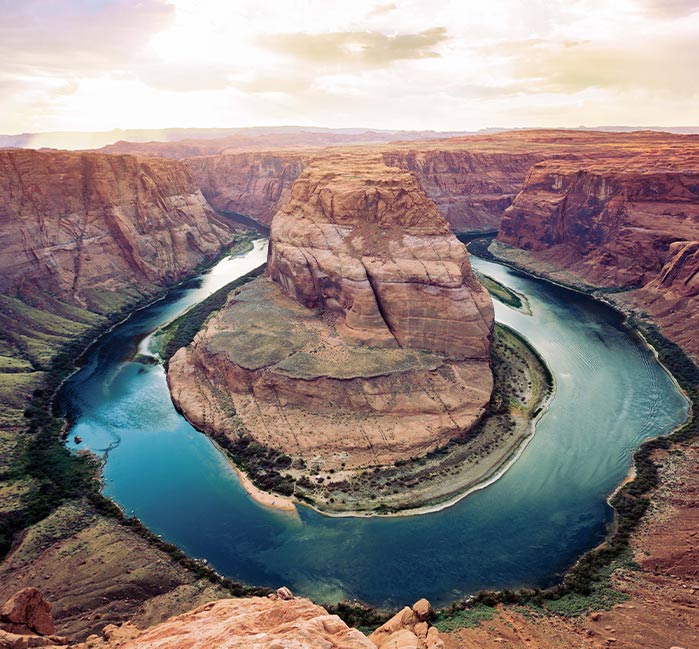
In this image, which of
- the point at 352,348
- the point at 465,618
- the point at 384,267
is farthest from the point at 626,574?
the point at 384,267

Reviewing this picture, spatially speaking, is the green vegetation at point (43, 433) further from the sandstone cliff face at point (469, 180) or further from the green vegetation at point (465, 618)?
the sandstone cliff face at point (469, 180)

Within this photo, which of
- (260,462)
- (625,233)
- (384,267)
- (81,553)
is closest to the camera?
(81,553)

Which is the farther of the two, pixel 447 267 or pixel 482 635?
pixel 447 267

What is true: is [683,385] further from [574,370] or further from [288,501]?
[288,501]

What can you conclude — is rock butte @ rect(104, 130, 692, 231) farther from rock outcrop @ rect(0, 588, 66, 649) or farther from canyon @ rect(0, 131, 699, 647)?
rock outcrop @ rect(0, 588, 66, 649)

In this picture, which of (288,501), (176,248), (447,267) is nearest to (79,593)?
(288,501)

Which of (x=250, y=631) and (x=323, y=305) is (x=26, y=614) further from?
(x=323, y=305)
